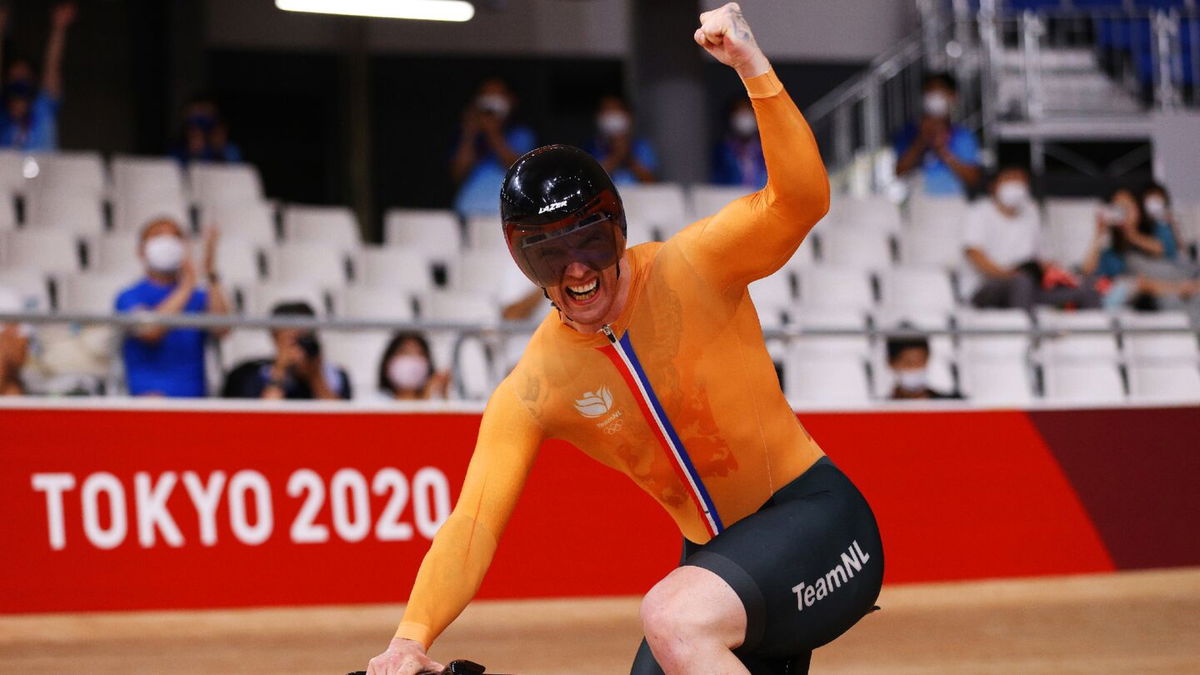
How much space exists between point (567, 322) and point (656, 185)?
22.5ft

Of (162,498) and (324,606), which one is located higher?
(162,498)

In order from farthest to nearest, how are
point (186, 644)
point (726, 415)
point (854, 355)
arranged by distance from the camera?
1. point (854, 355)
2. point (186, 644)
3. point (726, 415)

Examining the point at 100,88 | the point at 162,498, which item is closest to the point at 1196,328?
the point at 162,498

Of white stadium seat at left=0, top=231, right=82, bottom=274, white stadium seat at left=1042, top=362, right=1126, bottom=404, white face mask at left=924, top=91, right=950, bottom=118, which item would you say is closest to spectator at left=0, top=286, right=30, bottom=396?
white stadium seat at left=0, top=231, right=82, bottom=274

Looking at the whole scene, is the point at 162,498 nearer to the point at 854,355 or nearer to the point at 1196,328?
the point at 854,355

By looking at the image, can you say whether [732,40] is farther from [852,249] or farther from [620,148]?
[620,148]

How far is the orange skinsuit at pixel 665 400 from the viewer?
2.54 m

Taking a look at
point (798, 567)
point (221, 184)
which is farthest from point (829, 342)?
point (798, 567)

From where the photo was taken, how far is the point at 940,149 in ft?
32.8

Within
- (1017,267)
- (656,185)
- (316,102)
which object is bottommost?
(1017,267)

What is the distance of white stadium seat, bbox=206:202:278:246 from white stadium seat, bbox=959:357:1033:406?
13.7 ft

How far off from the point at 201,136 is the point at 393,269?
192 cm

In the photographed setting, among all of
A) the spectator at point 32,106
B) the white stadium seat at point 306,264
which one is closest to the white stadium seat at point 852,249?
the white stadium seat at point 306,264

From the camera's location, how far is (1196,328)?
22.4 feet
